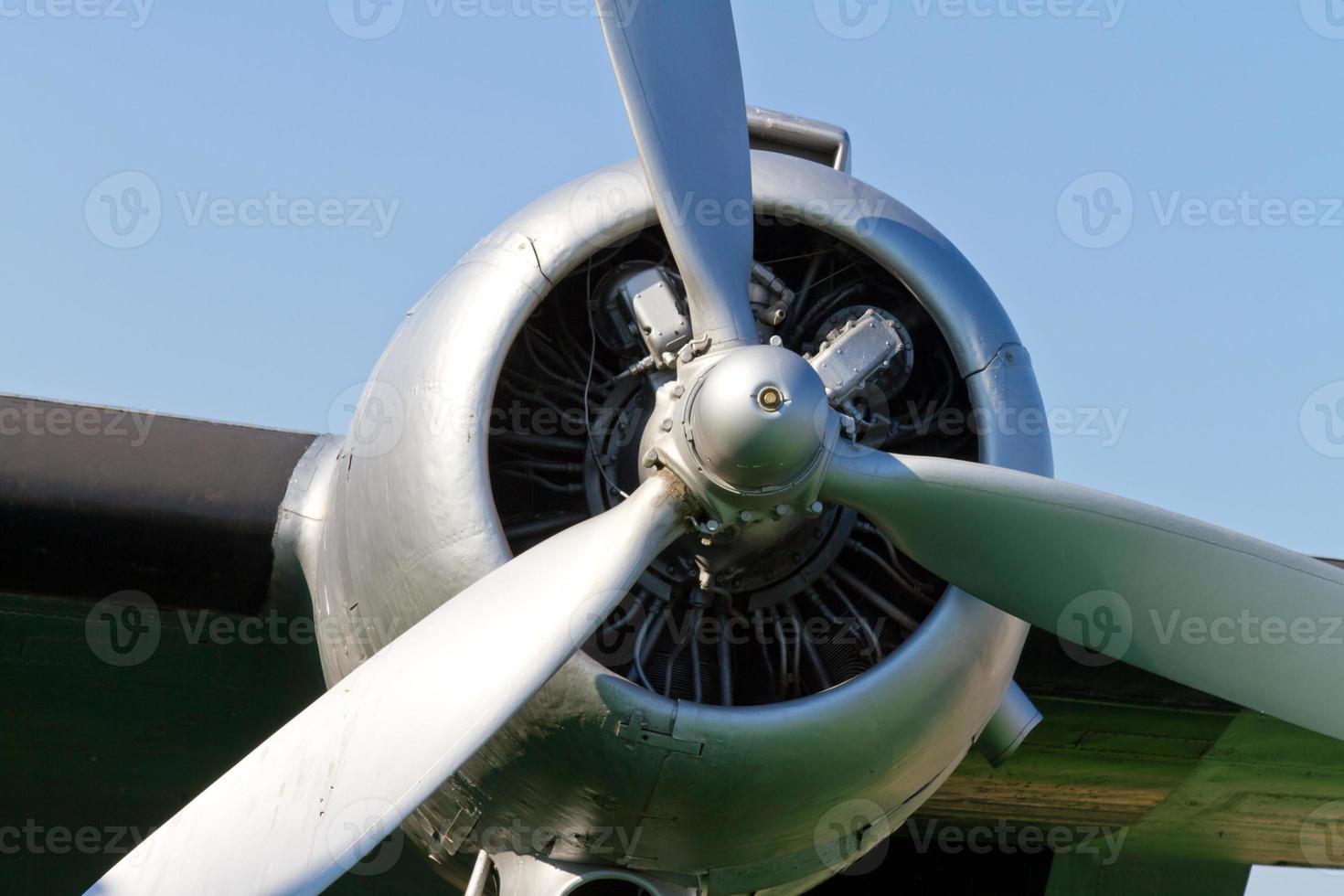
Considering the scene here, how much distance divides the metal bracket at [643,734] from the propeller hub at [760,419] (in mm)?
845

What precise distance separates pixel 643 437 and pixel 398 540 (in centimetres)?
94

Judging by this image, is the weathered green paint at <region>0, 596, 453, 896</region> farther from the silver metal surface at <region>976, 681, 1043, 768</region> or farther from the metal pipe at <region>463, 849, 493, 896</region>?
the silver metal surface at <region>976, 681, 1043, 768</region>

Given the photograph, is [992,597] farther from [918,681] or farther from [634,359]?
[634,359]

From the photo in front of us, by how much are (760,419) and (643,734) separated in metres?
1.14

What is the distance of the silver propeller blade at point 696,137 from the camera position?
5.33m

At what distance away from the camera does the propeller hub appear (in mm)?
4703

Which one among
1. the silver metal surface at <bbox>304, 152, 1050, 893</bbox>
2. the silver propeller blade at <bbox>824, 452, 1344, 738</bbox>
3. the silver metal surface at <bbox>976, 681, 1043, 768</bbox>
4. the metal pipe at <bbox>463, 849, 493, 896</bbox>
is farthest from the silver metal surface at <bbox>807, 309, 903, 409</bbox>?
the metal pipe at <bbox>463, 849, 493, 896</bbox>

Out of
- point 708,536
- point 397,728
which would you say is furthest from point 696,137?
point 397,728

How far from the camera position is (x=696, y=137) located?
5.54 metres

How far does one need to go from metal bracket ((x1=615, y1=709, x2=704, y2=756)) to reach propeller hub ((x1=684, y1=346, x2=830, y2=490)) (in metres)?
0.85

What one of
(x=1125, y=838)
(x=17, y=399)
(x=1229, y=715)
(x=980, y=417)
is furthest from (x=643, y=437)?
(x=1125, y=838)

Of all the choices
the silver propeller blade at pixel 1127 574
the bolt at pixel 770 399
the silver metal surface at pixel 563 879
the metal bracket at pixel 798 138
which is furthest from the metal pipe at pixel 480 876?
the metal bracket at pixel 798 138

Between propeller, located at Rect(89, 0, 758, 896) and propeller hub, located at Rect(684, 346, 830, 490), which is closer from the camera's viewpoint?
propeller, located at Rect(89, 0, 758, 896)

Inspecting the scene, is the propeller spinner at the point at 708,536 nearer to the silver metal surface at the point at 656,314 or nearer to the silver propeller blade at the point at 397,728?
the silver propeller blade at the point at 397,728
